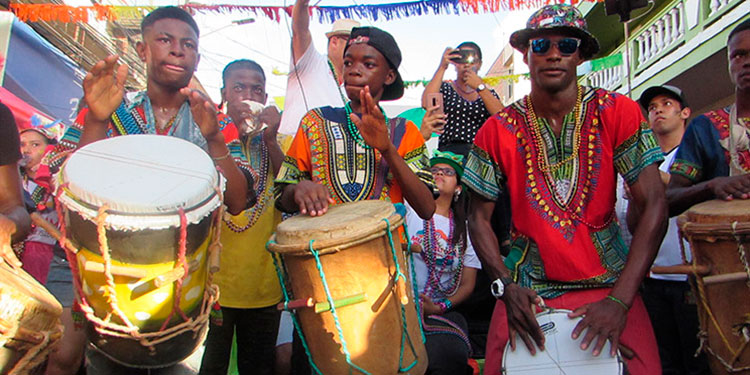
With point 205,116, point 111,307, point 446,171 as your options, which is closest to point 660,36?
point 446,171

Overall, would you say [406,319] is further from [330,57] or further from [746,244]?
[330,57]

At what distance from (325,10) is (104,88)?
620cm

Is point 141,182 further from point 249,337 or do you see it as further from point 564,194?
point 564,194

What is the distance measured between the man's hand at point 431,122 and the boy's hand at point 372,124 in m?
1.43

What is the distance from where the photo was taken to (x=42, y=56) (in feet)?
32.0

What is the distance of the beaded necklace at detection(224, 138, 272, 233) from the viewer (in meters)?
3.29

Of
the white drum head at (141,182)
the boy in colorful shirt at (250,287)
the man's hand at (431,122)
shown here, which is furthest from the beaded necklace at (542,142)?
the boy in colorful shirt at (250,287)

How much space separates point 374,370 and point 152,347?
2.81 ft

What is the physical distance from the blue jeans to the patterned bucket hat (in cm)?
209

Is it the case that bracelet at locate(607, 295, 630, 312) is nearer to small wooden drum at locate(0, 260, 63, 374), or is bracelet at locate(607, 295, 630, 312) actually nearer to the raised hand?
small wooden drum at locate(0, 260, 63, 374)

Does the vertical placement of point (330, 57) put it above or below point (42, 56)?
below

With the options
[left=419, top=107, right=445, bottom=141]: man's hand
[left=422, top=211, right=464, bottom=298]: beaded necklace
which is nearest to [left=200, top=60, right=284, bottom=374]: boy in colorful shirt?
[left=419, top=107, right=445, bottom=141]: man's hand

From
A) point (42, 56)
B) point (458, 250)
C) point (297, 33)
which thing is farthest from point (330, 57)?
point (42, 56)

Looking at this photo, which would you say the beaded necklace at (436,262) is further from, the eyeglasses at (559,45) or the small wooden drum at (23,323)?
the small wooden drum at (23,323)
